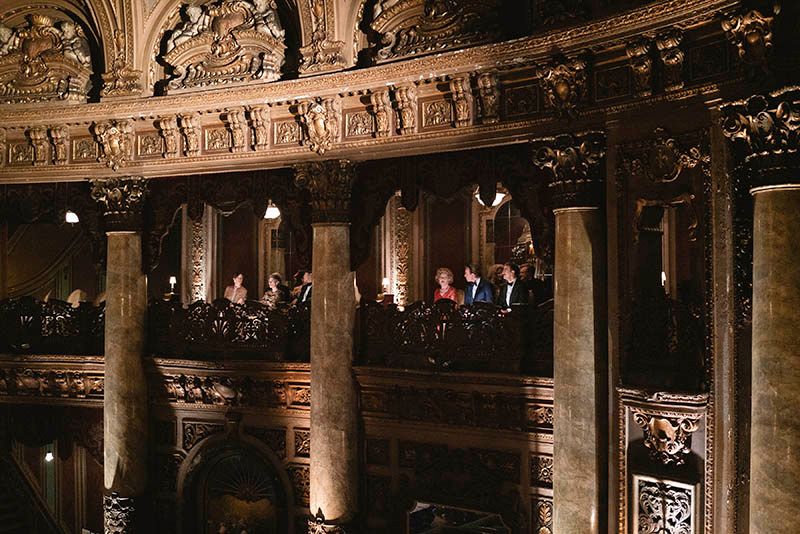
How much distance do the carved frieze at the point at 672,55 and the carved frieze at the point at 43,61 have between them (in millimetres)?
7716

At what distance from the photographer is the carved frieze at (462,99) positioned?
7.78m

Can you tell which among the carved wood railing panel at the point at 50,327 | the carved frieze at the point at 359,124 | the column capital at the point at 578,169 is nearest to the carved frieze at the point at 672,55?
the column capital at the point at 578,169

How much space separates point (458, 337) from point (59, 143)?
629cm

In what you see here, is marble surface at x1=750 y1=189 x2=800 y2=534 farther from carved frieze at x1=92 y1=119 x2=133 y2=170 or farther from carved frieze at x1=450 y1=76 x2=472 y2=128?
carved frieze at x1=92 y1=119 x2=133 y2=170

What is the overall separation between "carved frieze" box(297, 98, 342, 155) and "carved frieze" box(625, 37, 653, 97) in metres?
3.54

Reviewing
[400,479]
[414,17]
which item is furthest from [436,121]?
[400,479]

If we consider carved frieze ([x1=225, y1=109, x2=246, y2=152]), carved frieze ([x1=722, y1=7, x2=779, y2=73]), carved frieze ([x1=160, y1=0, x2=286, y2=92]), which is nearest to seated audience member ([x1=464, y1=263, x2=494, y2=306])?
carved frieze ([x1=225, y1=109, x2=246, y2=152])

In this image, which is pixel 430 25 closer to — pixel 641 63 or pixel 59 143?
pixel 641 63

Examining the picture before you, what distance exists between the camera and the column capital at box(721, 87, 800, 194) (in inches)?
197

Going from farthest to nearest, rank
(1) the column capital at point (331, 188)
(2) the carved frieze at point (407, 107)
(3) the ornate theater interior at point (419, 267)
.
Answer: (1) the column capital at point (331, 188)
(2) the carved frieze at point (407, 107)
(3) the ornate theater interior at point (419, 267)

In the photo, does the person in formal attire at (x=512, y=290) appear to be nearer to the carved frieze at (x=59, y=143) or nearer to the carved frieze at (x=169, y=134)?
the carved frieze at (x=169, y=134)

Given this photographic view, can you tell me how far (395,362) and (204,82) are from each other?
440 centimetres

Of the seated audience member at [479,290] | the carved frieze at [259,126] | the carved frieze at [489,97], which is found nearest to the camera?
the carved frieze at [489,97]

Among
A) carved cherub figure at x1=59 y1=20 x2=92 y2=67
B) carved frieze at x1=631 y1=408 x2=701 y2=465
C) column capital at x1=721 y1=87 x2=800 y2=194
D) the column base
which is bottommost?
the column base
